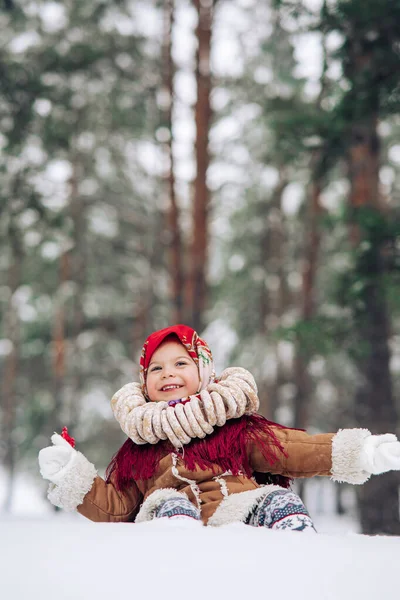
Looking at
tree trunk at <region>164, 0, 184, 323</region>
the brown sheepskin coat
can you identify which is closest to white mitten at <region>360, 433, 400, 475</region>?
the brown sheepskin coat

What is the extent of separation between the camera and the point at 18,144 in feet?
26.0

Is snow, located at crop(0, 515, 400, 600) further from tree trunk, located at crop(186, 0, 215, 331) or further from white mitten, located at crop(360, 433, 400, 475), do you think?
tree trunk, located at crop(186, 0, 215, 331)

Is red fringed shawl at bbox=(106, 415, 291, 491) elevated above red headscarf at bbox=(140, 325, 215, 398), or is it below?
below

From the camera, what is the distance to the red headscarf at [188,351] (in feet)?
10.0

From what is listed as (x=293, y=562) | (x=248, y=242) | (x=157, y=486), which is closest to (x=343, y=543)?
(x=293, y=562)

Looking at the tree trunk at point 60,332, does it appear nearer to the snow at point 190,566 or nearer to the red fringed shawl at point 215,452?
the red fringed shawl at point 215,452

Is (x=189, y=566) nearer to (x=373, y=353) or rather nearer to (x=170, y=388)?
(x=170, y=388)

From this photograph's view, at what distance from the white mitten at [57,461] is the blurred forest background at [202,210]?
390 cm

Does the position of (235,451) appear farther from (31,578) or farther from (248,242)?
(248,242)

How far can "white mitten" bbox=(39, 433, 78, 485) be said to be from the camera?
2617 millimetres

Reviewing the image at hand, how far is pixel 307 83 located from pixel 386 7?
18.9ft

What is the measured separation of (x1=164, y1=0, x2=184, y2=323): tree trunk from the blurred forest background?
29 mm

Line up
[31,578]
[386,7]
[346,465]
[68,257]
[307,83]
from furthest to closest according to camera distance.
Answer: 1. [68,257]
2. [307,83]
3. [386,7]
4. [346,465]
5. [31,578]

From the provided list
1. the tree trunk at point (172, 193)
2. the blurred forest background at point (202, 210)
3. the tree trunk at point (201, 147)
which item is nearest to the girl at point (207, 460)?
the blurred forest background at point (202, 210)
